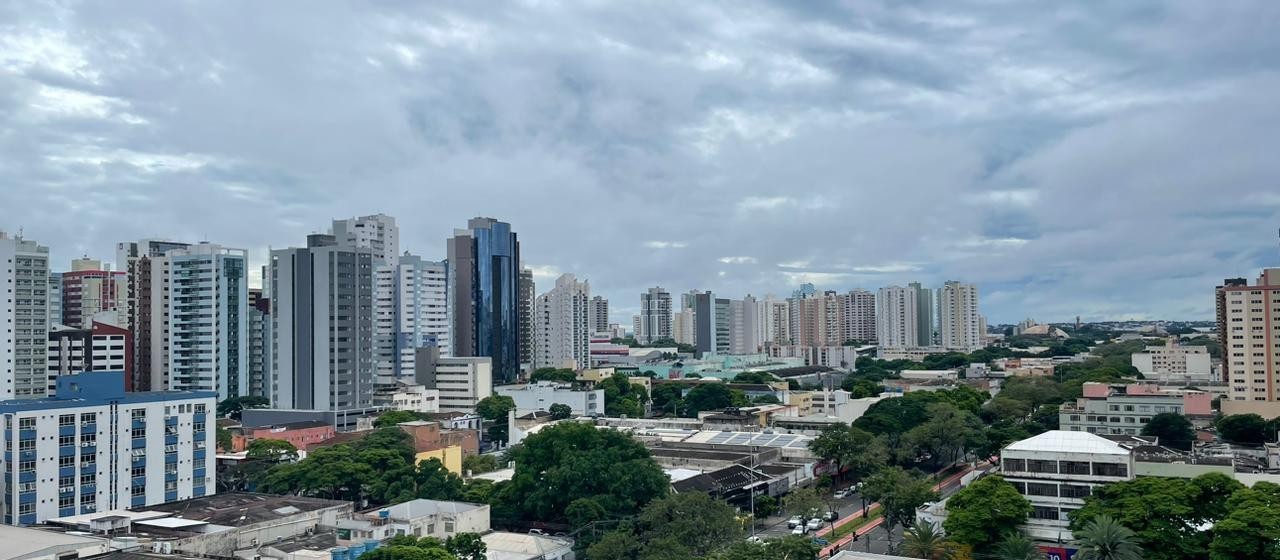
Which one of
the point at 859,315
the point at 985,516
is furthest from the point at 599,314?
the point at 985,516

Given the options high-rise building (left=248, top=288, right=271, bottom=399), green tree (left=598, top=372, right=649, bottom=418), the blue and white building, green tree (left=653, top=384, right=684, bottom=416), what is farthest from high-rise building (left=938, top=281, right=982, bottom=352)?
the blue and white building

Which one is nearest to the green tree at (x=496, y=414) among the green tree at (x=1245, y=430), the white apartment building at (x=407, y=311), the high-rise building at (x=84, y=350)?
the white apartment building at (x=407, y=311)

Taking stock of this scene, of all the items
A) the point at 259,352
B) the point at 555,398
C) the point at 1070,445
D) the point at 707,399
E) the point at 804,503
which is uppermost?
the point at 259,352

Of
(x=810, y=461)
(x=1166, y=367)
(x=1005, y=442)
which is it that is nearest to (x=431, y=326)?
(x=810, y=461)

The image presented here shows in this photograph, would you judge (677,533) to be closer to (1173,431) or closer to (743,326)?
(1173,431)

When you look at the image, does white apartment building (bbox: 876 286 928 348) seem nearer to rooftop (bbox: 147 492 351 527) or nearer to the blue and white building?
the blue and white building

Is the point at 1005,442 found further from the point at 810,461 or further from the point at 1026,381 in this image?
the point at 1026,381
